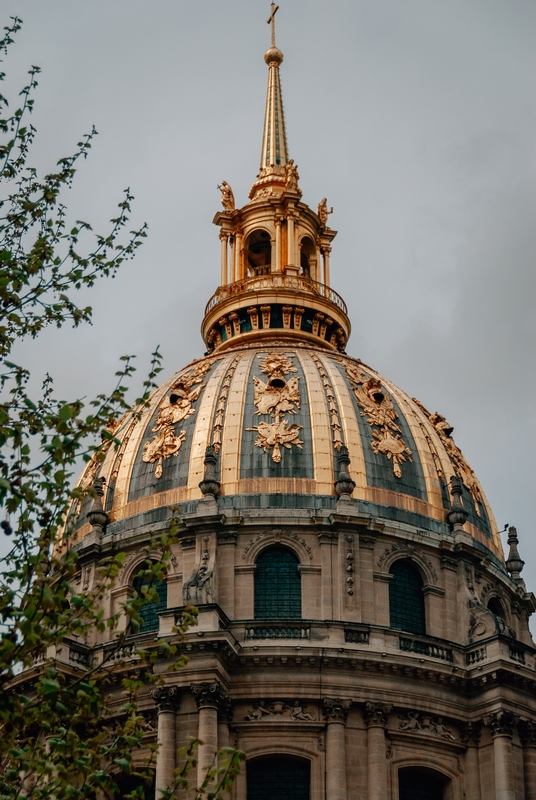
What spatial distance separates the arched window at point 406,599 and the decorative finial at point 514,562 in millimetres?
7651

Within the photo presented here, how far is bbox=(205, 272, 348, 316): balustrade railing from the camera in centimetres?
7650

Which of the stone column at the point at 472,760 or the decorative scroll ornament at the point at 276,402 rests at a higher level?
the decorative scroll ornament at the point at 276,402

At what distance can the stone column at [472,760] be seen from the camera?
58.1 metres

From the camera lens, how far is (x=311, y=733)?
57.0 meters

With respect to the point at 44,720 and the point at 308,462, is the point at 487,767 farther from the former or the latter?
the point at 44,720

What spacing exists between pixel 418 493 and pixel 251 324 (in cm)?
1431

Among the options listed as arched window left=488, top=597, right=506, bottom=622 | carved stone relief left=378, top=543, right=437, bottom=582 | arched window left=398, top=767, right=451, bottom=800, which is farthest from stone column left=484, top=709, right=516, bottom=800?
arched window left=488, top=597, right=506, bottom=622

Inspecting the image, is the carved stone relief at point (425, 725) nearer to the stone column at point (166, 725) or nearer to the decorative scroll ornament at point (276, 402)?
the stone column at point (166, 725)

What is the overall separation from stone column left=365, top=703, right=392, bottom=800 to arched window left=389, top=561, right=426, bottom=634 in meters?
4.90

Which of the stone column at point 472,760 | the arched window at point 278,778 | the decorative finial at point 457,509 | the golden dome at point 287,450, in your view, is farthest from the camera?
the decorative finial at point 457,509

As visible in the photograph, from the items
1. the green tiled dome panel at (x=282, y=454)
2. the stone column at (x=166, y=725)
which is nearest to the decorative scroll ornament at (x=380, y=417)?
the green tiled dome panel at (x=282, y=454)

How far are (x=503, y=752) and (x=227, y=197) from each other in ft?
118

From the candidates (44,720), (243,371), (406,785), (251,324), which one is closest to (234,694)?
(406,785)

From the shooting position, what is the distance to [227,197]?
270 ft
